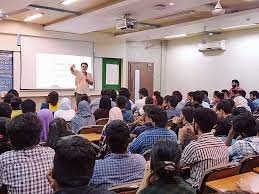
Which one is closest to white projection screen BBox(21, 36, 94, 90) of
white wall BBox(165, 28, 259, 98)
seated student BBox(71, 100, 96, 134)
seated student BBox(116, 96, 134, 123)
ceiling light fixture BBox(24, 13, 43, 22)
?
ceiling light fixture BBox(24, 13, 43, 22)

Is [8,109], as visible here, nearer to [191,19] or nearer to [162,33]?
[191,19]

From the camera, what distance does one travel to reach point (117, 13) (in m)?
6.75

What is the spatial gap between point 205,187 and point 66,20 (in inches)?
251

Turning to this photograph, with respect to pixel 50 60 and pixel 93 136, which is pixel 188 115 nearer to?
pixel 93 136

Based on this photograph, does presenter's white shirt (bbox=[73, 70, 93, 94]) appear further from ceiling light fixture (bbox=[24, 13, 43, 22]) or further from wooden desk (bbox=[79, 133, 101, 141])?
wooden desk (bbox=[79, 133, 101, 141])

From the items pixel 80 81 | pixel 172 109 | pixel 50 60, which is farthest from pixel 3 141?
pixel 50 60

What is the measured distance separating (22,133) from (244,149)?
189cm

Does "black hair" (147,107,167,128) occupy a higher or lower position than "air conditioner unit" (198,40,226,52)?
lower

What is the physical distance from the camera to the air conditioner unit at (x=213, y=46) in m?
9.48

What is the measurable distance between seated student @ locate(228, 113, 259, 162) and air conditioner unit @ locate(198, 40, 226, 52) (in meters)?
7.00

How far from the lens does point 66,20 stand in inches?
302

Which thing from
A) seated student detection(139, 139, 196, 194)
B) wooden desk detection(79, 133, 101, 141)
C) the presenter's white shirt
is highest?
the presenter's white shirt

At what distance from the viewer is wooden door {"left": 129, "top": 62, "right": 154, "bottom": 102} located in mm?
10984

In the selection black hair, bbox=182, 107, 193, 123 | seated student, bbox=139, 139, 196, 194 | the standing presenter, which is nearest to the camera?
seated student, bbox=139, 139, 196, 194
